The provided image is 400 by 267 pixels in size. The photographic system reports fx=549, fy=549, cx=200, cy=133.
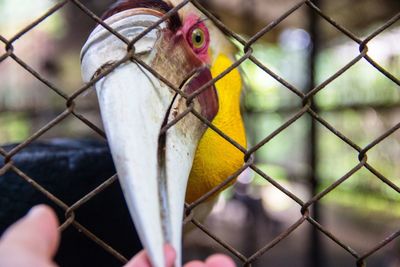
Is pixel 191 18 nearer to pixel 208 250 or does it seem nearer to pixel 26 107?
pixel 208 250

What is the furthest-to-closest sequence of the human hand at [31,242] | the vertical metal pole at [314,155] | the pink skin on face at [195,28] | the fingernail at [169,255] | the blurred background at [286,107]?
1. the blurred background at [286,107]
2. the vertical metal pole at [314,155]
3. the pink skin on face at [195,28]
4. the fingernail at [169,255]
5. the human hand at [31,242]

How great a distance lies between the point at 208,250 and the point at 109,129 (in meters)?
2.85

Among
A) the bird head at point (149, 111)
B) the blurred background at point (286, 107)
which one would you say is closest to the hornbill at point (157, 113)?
the bird head at point (149, 111)

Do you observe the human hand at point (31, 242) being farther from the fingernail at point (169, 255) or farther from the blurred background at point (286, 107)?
the blurred background at point (286, 107)

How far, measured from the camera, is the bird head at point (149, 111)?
0.84 meters

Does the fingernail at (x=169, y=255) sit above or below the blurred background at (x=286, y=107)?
below

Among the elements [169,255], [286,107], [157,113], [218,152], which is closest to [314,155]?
[286,107]

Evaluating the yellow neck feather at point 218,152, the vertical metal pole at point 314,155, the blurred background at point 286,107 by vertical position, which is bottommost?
the yellow neck feather at point 218,152

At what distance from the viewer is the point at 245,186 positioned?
606cm

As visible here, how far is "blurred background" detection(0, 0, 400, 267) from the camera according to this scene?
4.75 meters

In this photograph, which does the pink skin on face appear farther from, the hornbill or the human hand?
the human hand

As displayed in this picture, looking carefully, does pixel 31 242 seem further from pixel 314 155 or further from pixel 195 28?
pixel 314 155

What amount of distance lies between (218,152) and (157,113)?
0.55 metres

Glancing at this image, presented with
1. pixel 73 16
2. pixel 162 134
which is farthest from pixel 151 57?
pixel 73 16
